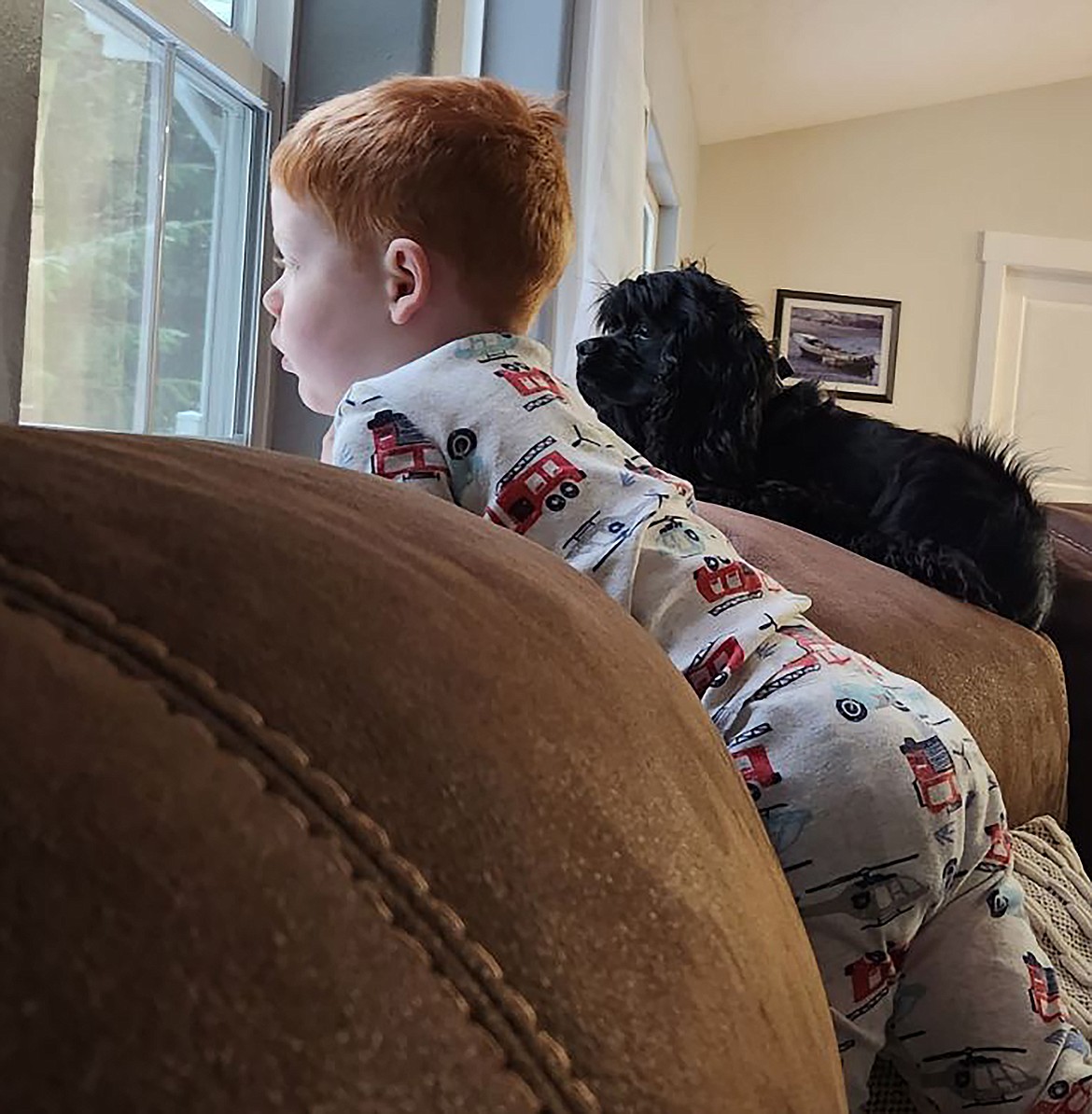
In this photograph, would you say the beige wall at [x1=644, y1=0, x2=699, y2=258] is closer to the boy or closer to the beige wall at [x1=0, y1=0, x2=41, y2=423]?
the boy

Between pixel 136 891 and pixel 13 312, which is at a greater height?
pixel 13 312

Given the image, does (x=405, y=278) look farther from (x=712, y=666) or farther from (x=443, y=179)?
(x=712, y=666)

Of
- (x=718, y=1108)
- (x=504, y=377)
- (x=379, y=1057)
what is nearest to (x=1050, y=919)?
(x=504, y=377)

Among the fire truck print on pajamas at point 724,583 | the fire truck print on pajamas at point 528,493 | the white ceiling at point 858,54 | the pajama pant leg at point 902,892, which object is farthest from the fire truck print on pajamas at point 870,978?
the white ceiling at point 858,54

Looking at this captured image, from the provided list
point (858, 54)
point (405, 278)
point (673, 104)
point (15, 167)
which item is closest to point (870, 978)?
point (405, 278)

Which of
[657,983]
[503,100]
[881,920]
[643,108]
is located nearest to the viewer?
[657,983]

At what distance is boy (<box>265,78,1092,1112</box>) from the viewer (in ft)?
2.82

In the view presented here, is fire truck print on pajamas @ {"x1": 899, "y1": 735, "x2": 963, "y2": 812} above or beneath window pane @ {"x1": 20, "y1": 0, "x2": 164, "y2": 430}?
beneath

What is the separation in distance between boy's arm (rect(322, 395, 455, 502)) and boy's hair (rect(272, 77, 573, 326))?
176 mm

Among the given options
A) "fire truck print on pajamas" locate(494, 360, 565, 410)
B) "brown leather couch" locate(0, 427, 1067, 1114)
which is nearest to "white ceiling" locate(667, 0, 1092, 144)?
"fire truck print on pajamas" locate(494, 360, 565, 410)

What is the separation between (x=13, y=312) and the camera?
92cm

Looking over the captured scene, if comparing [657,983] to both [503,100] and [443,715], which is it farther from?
[503,100]

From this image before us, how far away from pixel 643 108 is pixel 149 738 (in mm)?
2207

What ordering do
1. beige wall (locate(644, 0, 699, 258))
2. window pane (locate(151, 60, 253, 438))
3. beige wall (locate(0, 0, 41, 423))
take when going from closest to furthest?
beige wall (locate(0, 0, 41, 423)), window pane (locate(151, 60, 253, 438)), beige wall (locate(644, 0, 699, 258))
